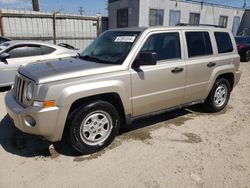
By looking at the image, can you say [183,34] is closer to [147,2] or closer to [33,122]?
[33,122]

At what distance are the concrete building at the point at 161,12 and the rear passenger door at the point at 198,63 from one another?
1771 cm

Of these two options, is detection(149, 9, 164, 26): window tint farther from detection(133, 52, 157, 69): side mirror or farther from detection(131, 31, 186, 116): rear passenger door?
detection(133, 52, 157, 69): side mirror

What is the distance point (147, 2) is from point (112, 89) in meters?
20.0

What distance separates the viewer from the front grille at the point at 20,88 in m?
3.24

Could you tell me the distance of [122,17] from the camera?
76.8 feet

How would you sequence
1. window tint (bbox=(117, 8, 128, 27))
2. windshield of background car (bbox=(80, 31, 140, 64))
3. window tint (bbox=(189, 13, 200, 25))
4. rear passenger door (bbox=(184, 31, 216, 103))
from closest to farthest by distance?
windshield of background car (bbox=(80, 31, 140, 64)), rear passenger door (bbox=(184, 31, 216, 103)), window tint (bbox=(117, 8, 128, 27)), window tint (bbox=(189, 13, 200, 25))

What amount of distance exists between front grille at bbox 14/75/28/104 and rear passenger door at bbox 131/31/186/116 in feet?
5.12

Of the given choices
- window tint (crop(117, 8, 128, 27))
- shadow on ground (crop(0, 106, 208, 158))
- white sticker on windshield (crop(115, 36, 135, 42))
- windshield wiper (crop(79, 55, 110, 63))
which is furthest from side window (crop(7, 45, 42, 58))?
window tint (crop(117, 8, 128, 27))

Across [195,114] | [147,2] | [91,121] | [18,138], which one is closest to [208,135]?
[195,114]

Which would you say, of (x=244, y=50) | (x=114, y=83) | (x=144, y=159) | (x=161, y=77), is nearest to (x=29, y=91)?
(x=114, y=83)

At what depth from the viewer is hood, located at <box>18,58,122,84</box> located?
3018 mm

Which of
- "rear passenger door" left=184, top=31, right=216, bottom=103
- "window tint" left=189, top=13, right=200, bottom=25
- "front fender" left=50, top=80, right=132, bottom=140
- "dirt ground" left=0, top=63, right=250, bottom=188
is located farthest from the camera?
"window tint" left=189, top=13, right=200, bottom=25

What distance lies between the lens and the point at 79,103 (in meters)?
3.26

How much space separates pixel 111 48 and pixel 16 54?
3849 mm
